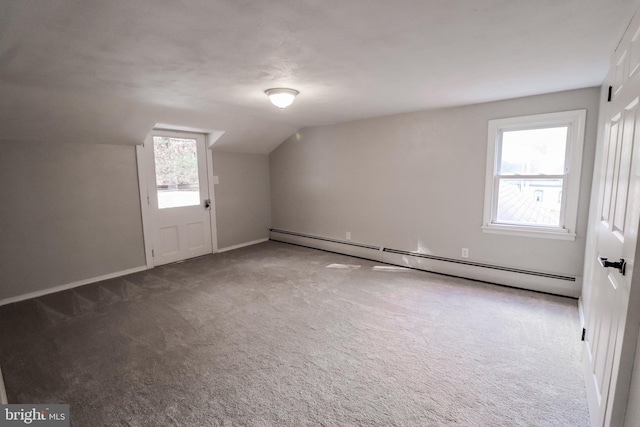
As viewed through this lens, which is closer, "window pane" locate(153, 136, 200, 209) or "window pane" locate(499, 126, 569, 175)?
"window pane" locate(499, 126, 569, 175)

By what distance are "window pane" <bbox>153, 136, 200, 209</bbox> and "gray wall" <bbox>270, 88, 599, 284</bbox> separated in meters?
1.72

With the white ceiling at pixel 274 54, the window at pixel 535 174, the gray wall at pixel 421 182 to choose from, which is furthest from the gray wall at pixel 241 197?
the window at pixel 535 174

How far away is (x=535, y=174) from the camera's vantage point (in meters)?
3.21

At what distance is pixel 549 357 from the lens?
215 centimetres

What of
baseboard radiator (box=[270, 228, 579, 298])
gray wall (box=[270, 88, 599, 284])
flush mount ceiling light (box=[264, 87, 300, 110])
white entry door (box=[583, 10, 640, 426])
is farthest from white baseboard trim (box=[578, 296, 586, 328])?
flush mount ceiling light (box=[264, 87, 300, 110])

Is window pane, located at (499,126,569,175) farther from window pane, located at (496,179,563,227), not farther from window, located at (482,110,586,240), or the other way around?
window pane, located at (496,179,563,227)

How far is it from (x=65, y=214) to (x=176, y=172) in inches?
56.9

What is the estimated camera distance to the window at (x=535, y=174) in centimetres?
299

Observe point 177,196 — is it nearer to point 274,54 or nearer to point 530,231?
point 274,54

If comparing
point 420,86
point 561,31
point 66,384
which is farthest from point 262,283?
point 561,31

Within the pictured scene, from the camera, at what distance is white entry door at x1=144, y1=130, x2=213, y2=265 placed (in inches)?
166

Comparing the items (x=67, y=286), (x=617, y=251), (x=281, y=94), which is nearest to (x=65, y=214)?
(x=67, y=286)

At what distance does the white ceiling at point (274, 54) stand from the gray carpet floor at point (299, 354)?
7.00 ft

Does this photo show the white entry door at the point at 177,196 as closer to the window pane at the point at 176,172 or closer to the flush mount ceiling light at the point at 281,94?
the window pane at the point at 176,172
